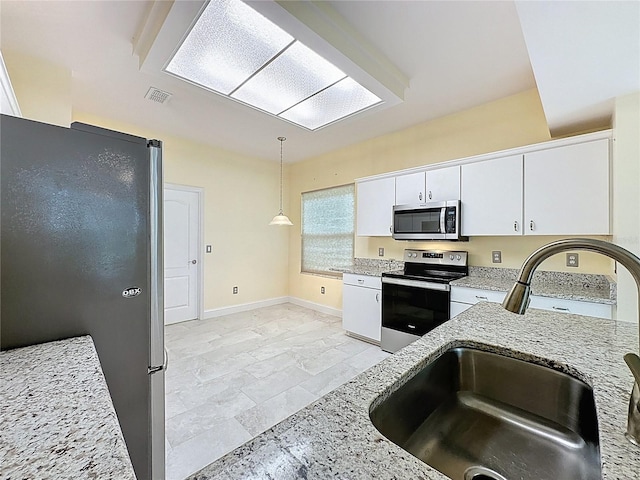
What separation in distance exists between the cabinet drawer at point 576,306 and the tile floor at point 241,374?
1.57 m

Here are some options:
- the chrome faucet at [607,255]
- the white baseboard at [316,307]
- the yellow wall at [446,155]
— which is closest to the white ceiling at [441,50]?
the yellow wall at [446,155]

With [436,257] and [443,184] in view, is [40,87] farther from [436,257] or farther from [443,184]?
[436,257]

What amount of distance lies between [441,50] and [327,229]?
314cm

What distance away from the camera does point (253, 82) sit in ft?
7.88

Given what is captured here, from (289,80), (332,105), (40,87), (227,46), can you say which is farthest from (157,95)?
(332,105)

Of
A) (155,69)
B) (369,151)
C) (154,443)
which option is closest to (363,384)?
(154,443)

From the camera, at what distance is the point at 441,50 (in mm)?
2184

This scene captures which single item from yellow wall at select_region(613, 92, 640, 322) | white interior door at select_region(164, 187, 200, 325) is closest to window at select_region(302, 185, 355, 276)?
white interior door at select_region(164, 187, 200, 325)

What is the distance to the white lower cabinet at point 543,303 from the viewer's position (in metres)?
2.02

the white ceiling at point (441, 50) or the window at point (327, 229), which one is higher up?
the white ceiling at point (441, 50)

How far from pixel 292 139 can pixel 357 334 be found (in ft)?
9.48

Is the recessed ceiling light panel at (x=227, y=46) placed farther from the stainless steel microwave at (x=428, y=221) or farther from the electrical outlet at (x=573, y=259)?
the electrical outlet at (x=573, y=259)

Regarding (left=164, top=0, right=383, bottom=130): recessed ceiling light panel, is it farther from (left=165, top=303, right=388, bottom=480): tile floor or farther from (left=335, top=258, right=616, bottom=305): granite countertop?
(left=165, top=303, right=388, bottom=480): tile floor

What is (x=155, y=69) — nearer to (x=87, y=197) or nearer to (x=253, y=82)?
(x=253, y=82)
